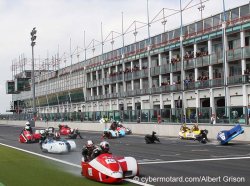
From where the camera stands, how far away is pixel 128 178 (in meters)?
12.7

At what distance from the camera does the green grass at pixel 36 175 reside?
1220 cm

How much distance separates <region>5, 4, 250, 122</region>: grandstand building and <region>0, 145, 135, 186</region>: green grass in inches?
666

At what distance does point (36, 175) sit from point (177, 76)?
1995 inches

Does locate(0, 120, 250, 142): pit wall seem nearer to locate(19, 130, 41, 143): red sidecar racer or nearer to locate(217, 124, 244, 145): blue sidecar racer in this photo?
locate(217, 124, 244, 145): blue sidecar racer

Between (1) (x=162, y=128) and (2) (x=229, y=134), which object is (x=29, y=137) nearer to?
(1) (x=162, y=128)

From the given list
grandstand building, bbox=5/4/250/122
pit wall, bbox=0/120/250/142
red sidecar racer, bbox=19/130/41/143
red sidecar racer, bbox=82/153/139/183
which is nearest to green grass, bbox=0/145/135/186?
red sidecar racer, bbox=82/153/139/183

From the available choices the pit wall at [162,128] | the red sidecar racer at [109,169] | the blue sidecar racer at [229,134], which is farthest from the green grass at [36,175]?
the pit wall at [162,128]

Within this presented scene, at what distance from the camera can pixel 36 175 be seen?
13891mm

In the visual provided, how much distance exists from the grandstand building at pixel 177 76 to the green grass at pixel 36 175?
16.9m

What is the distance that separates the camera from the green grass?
1220 cm

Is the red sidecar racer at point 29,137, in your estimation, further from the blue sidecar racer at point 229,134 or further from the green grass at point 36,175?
the blue sidecar racer at point 229,134

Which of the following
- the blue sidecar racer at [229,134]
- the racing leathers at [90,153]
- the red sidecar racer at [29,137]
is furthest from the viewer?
the red sidecar racer at [29,137]

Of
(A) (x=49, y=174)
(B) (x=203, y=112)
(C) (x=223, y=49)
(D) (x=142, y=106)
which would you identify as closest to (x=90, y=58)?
(D) (x=142, y=106)

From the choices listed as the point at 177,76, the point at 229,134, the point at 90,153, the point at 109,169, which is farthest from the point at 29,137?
the point at 177,76
